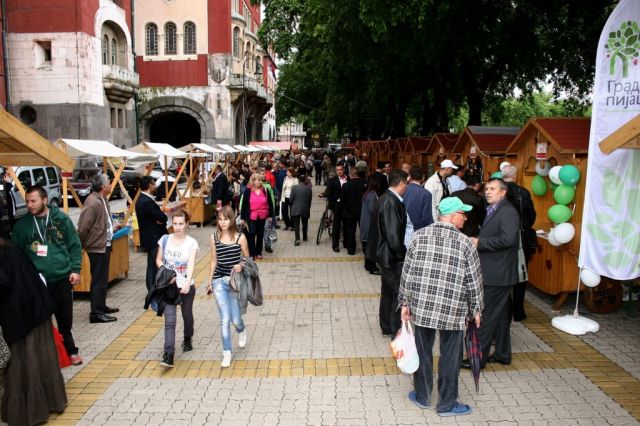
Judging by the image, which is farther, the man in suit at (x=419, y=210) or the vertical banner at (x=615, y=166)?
the man in suit at (x=419, y=210)

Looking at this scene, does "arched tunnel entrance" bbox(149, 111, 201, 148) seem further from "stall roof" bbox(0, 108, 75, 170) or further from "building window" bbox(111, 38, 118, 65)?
"stall roof" bbox(0, 108, 75, 170)

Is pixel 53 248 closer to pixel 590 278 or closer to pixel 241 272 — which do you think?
pixel 241 272

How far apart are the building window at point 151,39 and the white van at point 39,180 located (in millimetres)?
19894

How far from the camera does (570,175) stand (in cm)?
764

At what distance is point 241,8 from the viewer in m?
42.6

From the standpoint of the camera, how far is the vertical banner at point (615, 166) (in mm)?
6285

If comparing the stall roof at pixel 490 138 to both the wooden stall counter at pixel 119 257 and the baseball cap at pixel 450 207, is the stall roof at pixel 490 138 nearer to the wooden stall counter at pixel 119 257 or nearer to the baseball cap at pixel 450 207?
the wooden stall counter at pixel 119 257

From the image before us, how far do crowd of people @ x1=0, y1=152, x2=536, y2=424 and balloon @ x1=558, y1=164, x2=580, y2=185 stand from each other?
0.89m

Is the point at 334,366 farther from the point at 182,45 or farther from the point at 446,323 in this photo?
the point at 182,45

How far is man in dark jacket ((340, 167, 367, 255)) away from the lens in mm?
12258

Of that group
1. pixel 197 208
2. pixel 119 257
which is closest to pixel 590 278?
pixel 119 257

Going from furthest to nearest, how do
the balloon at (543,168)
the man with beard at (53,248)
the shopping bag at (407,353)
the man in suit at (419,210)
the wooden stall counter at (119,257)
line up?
the wooden stall counter at (119,257) < the balloon at (543,168) < the man in suit at (419,210) < the man with beard at (53,248) < the shopping bag at (407,353)

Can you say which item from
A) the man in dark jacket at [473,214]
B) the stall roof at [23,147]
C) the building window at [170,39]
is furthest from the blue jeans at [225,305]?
the building window at [170,39]

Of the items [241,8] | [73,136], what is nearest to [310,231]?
[73,136]
